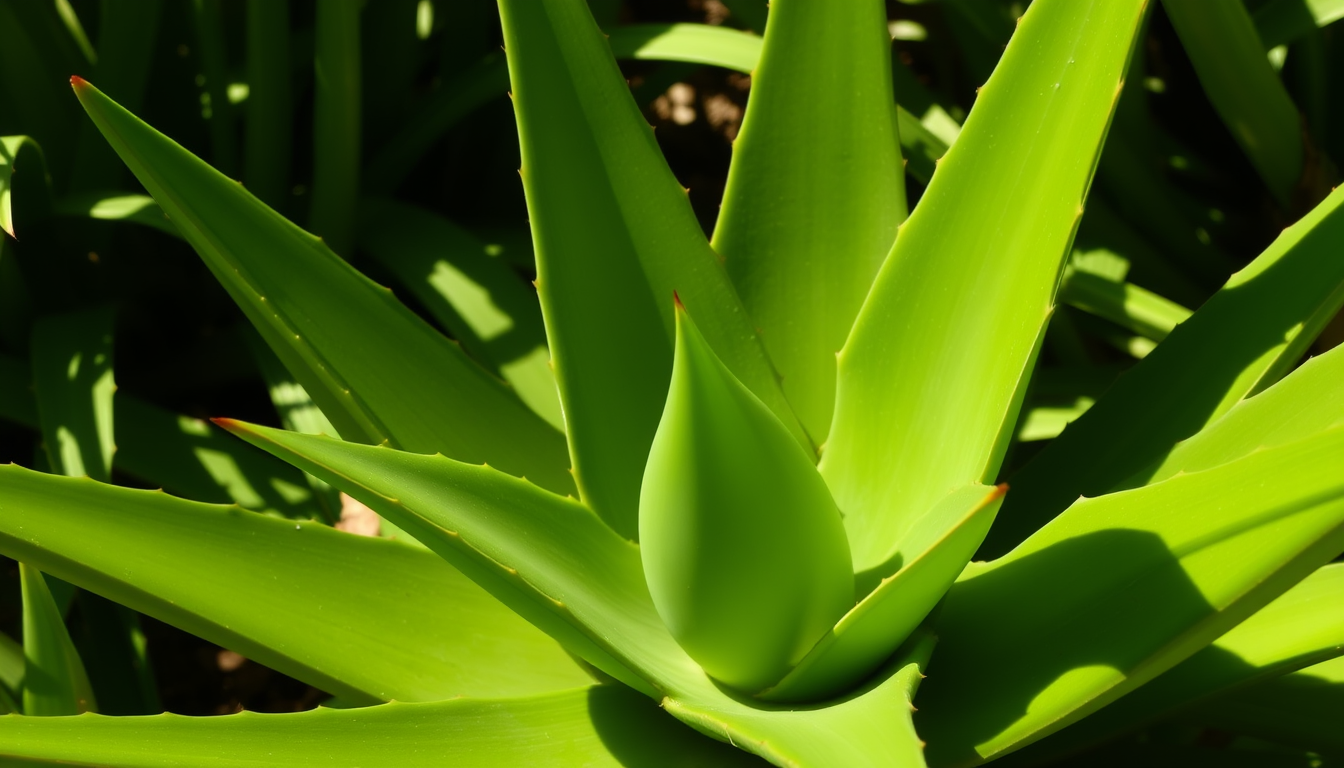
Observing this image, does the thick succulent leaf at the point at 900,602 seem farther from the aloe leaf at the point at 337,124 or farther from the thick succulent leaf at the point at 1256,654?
the aloe leaf at the point at 337,124

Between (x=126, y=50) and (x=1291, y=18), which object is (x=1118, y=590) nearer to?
(x=1291, y=18)

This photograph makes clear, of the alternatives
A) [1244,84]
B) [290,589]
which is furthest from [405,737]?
[1244,84]

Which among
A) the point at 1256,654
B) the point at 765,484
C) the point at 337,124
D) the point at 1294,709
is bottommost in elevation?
the point at 1294,709

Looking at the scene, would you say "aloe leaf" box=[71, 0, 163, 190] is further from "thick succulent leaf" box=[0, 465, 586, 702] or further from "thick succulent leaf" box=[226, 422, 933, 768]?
"thick succulent leaf" box=[226, 422, 933, 768]

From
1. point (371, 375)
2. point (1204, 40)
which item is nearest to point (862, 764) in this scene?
point (371, 375)

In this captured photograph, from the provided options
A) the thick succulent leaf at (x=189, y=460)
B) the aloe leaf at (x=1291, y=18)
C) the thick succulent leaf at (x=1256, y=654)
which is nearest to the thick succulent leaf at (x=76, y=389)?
the thick succulent leaf at (x=189, y=460)

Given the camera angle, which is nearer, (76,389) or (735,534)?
(735,534)

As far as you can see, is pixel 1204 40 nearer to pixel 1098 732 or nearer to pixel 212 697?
pixel 1098 732
